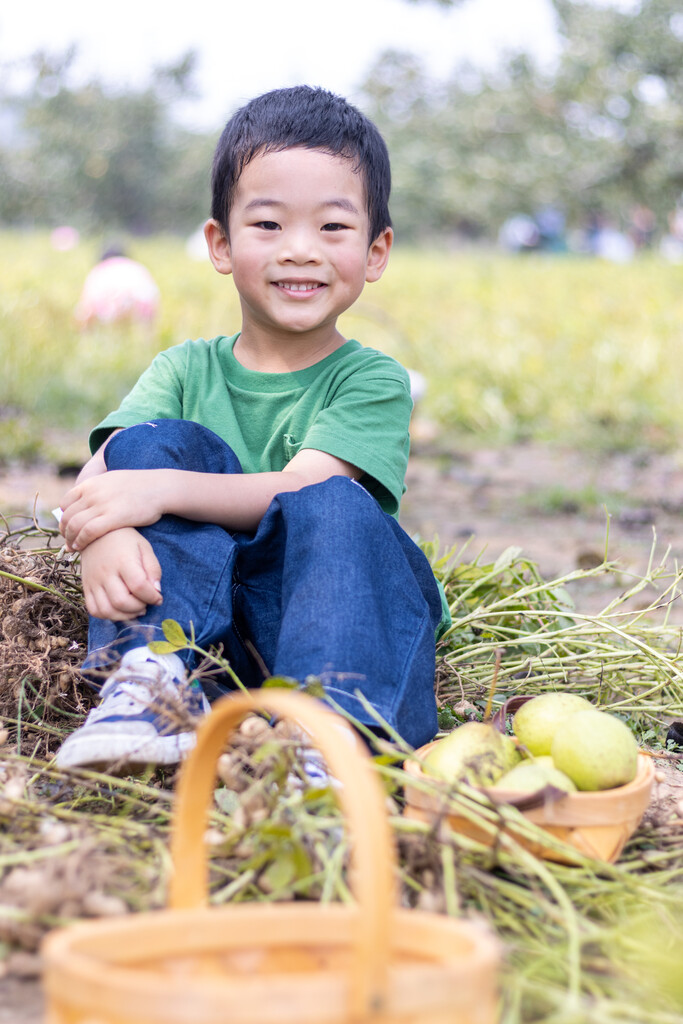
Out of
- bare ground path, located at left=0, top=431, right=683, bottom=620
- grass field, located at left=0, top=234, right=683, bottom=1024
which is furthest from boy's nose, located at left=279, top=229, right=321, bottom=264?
bare ground path, located at left=0, top=431, right=683, bottom=620

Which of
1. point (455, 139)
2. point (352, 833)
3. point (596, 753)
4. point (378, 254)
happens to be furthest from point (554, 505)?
point (455, 139)

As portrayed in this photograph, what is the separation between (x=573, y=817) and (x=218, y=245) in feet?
5.02

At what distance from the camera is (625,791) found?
4.82ft

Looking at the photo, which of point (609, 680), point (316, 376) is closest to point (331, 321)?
point (316, 376)

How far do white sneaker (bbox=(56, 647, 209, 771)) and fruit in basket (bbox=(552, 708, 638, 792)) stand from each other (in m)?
0.57

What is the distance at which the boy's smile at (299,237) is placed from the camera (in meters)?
2.09

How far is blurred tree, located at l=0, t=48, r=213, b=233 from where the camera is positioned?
37594mm

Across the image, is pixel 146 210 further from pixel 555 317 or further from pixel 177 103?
pixel 555 317

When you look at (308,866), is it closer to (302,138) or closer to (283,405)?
(283,405)

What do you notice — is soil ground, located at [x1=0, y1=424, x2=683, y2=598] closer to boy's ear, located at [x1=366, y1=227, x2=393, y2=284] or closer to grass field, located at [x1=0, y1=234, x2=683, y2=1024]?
grass field, located at [x1=0, y1=234, x2=683, y2=1024]

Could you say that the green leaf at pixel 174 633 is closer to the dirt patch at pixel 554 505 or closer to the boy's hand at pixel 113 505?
the boy's hand at pixel 113 505

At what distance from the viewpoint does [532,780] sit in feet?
4.79

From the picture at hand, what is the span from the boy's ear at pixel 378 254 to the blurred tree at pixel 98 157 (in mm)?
36954

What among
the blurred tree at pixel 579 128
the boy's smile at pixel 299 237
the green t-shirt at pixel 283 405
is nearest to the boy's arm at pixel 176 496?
the green t-shirt at pixel 283 405
